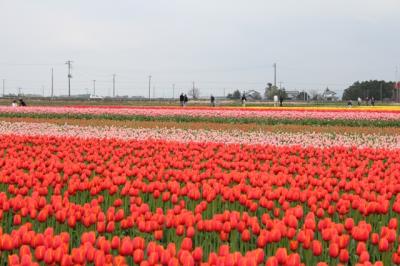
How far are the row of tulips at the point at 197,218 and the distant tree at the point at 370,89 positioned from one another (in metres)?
110

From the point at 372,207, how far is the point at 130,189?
256 centimetres

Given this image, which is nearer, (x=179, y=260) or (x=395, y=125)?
(x=179, y=260)

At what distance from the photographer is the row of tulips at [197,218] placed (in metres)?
3.97

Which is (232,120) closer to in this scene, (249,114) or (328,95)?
(249,114)

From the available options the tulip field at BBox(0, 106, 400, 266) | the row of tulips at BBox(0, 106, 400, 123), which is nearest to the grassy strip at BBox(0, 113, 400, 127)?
the row of tulips at BBox(0, 106, 400, 123)

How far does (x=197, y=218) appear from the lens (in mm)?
5070

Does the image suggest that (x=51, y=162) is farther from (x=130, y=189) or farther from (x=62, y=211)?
(x=62, y=211)

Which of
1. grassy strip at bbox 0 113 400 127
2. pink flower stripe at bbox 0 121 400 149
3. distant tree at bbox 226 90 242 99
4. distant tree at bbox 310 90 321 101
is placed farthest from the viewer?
distant tree at bbox 226 90 242 99

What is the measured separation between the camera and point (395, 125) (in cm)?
2558

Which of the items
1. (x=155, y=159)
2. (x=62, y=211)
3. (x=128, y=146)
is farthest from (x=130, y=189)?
(x=128, y=146)

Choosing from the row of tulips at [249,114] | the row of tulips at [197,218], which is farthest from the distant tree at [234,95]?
the row of tulips at [197,218]

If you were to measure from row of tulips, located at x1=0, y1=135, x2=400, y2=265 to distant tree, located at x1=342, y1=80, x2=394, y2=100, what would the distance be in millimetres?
110106

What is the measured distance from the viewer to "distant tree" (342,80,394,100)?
116125mm

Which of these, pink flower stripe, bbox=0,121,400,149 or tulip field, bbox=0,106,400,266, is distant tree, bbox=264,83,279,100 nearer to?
pink flower stripe, bbox=0,121,400,149
